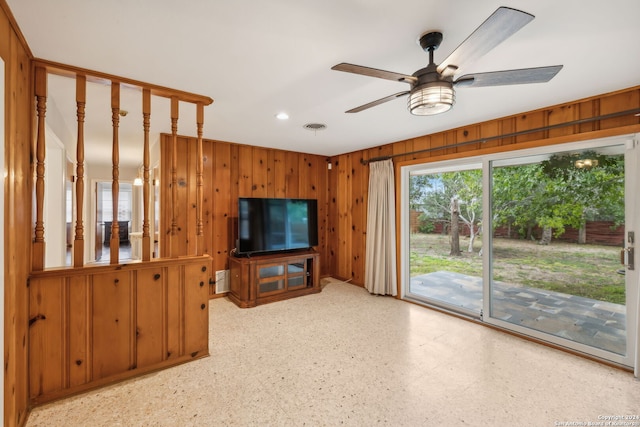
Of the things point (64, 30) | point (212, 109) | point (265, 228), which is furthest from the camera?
point (265, 228)

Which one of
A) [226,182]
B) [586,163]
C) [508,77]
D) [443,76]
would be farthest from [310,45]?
[226,182]

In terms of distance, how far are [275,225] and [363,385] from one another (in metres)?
2.58

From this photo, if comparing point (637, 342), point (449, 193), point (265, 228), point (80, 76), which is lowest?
point (637, 342)

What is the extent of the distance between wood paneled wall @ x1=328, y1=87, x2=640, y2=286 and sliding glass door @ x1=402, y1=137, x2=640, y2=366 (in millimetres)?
123

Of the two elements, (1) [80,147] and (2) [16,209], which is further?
(1) [80,147]

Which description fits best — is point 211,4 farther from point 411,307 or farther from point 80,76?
point 411,307

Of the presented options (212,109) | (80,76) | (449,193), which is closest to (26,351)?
(80,76)

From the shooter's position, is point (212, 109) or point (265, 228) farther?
point (265, 228)

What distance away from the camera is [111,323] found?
2.14m

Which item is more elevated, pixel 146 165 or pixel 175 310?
pixel 146 165

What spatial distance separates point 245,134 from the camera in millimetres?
3793

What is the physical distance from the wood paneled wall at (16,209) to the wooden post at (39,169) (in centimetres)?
4

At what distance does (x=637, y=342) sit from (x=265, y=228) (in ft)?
12.7

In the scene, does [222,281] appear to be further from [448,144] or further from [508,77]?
[508,77]
